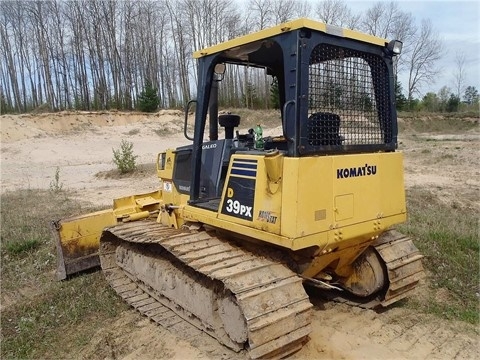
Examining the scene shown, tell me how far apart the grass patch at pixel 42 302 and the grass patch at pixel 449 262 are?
11.3 ft

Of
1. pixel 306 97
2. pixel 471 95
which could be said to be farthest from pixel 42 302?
pixel 471 95

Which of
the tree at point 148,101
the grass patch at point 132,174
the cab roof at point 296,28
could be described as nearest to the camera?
the cab roof at point 296,28

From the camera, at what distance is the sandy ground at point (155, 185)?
3910 mm

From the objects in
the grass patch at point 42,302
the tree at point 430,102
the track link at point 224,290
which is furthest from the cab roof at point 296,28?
the tree at point 430,102

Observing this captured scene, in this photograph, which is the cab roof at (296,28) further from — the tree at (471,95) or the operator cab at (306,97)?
the tree at (471,95)

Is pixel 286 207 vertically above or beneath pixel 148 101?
beneath

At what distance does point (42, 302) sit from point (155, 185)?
8344 millimetres

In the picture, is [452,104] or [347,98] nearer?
[347,98]

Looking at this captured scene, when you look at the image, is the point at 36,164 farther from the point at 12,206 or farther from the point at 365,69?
the point at 365,69

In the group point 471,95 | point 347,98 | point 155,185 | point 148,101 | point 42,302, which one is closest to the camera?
point 347,98

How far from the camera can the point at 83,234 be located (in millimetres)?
5699

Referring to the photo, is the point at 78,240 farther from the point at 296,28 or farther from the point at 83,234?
the point at 296,28

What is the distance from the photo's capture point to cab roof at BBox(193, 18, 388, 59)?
3.27 m

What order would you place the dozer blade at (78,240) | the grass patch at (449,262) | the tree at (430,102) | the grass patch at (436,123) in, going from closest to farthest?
the grass patch at (449,262) → the dozer blade at (78,240) → the grass patch at (436,123) → the tree at (430,102)
